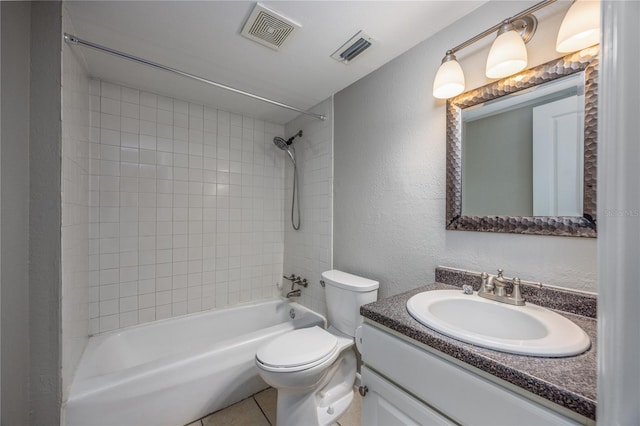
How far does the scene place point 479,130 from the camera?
117 centimetres

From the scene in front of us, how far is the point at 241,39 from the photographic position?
53.7 inches

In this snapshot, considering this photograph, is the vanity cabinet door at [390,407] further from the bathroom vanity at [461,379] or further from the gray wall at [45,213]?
the gray wall at [45,213]

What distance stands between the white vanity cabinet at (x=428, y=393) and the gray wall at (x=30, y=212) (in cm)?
138

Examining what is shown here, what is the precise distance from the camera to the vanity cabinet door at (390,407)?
762 mm

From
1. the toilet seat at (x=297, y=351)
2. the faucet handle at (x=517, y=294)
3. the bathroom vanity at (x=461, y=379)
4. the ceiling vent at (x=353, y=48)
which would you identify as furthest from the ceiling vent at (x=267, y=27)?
the toilet seat at (x=297, y=351)

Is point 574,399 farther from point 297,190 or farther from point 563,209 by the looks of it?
point 297,190

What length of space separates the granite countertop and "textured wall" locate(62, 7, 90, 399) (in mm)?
1553

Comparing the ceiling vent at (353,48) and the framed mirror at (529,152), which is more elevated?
the ceiling vent at (353,48)

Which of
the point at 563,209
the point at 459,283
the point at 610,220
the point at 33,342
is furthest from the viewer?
the point at 459,283

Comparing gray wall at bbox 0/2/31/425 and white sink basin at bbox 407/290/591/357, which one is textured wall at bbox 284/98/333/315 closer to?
white sink basin at bbox 407/290/591/357

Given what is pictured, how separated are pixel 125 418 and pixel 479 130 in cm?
225

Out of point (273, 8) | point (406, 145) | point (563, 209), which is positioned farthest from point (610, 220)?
point (273, 8)

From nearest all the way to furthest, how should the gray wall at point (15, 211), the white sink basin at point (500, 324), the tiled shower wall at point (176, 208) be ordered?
the white sink basin at point (500, 324) → the gray wall at point (15, 211) → the tiled shower wall at point (176, 208)

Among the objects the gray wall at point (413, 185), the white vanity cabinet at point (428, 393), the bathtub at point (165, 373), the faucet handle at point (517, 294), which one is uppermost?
the gray wall at point (413, 185)
